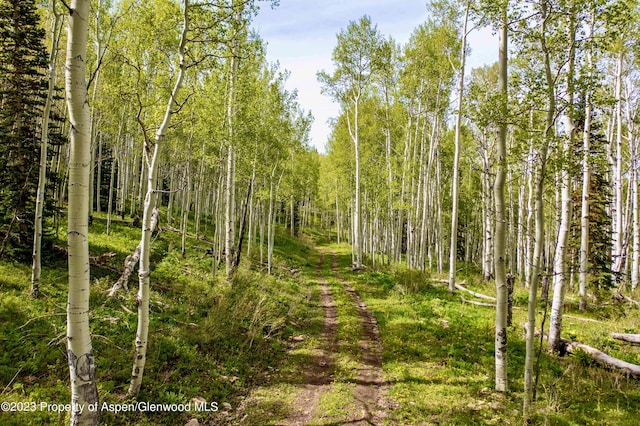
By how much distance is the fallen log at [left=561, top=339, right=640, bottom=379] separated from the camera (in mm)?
7195

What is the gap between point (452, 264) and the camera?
1498cm

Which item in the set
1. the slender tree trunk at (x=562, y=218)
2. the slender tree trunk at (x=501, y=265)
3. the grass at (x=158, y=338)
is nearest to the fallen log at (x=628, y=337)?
the slender tree trunk at (x=562, y=218)

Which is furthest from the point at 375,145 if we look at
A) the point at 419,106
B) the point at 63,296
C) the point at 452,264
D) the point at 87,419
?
the point at 87,419

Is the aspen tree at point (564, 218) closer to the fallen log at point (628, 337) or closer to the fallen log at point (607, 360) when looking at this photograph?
the fallen log at point (607, 360)

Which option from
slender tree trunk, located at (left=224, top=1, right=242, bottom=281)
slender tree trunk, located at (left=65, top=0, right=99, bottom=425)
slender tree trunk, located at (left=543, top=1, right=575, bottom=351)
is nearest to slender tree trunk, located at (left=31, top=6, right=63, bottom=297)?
slender tree trunk, located at (left=224, top=1, right=242, bottom=281)

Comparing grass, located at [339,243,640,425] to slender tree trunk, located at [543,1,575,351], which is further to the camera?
slender tree trunk, located at [543,1,575,351]

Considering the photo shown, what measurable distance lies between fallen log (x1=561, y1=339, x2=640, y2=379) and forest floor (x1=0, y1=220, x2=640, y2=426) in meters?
0.17

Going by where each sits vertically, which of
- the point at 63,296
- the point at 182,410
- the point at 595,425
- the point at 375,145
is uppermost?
the point at 375,145

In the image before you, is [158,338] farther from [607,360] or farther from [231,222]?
[607,360]

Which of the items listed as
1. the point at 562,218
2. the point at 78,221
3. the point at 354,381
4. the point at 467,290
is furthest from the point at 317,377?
the point at 467,290

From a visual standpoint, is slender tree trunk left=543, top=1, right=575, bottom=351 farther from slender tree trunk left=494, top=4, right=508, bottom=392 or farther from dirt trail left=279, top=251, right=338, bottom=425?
dirt trail left=279, top=251, right=338, bottom=425

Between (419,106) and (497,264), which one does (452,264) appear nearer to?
(497,264)

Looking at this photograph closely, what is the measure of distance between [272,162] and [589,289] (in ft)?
57.6

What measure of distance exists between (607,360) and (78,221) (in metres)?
10.6
